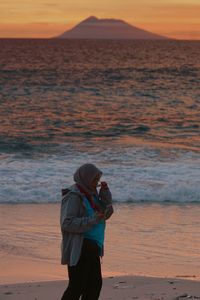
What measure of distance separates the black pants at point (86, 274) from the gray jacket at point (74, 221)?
0.06 meters

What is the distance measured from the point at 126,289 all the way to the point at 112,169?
9.74 meters

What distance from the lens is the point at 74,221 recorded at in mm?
5770

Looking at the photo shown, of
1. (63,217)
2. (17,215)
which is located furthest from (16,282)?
(17,215)

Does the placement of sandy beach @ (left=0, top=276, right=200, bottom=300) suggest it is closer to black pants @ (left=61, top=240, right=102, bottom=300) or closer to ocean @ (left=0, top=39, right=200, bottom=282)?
ocean @ (left=0, top=39, right=200, bottom=282)

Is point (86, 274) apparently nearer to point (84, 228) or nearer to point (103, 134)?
point (84, 228)

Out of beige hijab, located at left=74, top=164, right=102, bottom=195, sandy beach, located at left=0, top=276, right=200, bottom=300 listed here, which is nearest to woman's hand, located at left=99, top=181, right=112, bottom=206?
→ beige hijab, located at left=74, top=164, right=102, bottom=195

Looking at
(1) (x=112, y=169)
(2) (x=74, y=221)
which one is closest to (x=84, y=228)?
(2) (x=74, y=221)

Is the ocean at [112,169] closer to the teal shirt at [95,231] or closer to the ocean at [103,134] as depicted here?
the ocean at [103,134]

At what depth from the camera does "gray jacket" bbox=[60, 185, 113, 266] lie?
5.76m

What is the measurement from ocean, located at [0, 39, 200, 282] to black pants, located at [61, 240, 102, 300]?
266 cm

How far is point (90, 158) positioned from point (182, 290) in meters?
12.1

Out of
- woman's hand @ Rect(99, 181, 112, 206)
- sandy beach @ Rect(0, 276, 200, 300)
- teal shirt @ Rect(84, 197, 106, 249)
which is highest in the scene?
woman's hand @ Rect(99, 181, 112, 206)

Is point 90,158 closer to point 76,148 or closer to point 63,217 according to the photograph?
point 76,148

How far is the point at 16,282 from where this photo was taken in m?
8.37
